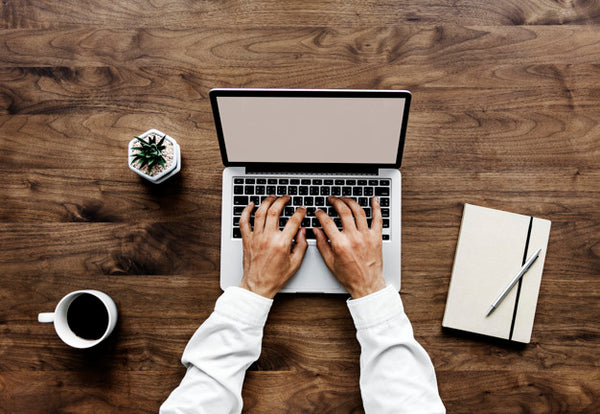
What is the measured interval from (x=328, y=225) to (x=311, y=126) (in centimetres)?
20

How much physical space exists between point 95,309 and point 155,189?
27cm

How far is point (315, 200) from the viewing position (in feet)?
2.90

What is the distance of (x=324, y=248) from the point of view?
0.86 meters

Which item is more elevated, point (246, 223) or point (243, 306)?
point (246, 223)

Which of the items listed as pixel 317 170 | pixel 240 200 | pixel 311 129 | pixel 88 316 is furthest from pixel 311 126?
pixel 88 316

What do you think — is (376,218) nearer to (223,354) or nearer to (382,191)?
(382,191)

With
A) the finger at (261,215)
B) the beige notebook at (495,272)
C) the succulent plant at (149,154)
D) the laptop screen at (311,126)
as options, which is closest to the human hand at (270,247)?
the finger at (261,215)

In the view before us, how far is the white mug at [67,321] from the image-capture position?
31.6 inches

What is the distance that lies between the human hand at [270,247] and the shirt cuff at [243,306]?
0.06 ft

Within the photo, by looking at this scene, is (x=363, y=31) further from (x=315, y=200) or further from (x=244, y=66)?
(x=315, y=200)

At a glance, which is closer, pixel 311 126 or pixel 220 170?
pixel 311 126

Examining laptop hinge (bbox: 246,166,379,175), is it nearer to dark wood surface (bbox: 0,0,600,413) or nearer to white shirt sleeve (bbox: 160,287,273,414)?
dark wood surface (bbox: 0,0,600,413)

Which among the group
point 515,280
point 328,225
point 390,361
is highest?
point 328,225

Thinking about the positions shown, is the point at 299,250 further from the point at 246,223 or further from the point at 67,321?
the point at 67,321
